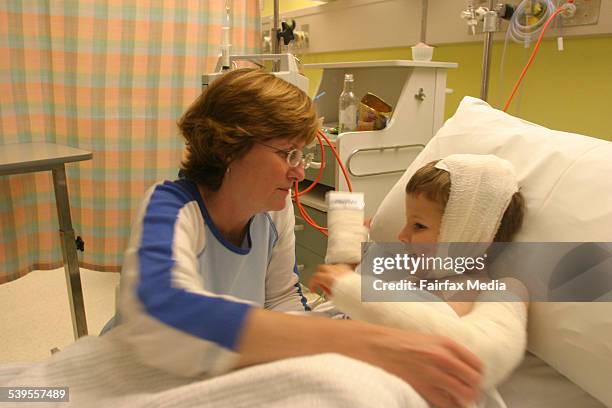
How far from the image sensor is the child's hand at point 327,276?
85 cm

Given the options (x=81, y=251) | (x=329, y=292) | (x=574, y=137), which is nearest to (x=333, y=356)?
(x=329, y=292)

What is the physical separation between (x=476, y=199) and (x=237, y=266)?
1.79 feet

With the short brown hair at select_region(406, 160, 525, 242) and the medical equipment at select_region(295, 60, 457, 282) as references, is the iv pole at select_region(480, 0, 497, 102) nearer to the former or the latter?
the medical equipment at select_region(295, 60, 457, 282)

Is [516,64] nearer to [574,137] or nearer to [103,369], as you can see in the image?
[574,137]

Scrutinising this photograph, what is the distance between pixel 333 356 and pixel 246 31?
→ 223 cm

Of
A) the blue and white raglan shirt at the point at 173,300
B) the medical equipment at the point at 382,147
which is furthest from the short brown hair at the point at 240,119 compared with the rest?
the medical equipment at the point at 382,147

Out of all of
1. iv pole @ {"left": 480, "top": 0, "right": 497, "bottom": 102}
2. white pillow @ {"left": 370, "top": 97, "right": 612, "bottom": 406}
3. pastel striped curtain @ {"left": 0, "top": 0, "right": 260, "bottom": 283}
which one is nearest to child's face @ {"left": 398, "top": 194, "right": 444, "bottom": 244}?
white pillow @ {"left": 370, "top": 97, "right": 612, "bottom": 406}

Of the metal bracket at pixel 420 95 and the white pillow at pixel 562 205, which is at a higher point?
the metal bracket at pixel 420 95

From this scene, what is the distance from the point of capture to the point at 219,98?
1009mm

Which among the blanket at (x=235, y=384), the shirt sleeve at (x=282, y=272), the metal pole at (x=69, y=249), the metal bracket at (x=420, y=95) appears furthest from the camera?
the metal bracket at (x=420, y=95)

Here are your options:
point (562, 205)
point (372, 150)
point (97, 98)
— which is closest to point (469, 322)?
point (562, 205)

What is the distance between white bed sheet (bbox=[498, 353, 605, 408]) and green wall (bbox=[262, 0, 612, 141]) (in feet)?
3.76

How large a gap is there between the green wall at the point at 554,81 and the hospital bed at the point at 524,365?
78 cm

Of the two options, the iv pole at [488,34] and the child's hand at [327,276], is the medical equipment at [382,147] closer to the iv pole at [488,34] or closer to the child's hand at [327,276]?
the iv pole at [488,34]
